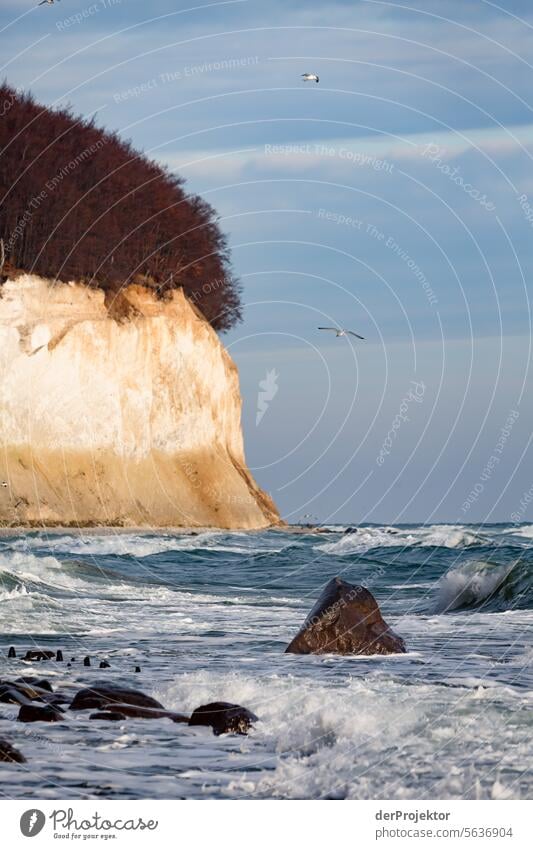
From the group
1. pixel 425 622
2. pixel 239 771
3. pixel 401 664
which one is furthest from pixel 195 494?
pixel 239 771

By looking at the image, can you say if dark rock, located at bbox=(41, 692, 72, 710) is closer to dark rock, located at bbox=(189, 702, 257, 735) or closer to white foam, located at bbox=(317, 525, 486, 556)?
dark rock, located at bbox=(189, 702, 257, 735)

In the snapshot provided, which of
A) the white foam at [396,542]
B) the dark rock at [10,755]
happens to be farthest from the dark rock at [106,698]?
the white foam at [396,542]

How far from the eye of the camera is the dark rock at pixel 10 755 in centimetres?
916

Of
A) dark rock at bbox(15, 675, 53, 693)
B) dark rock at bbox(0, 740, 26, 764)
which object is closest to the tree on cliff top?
dark rock at bbox(15, 675, 53, 693)

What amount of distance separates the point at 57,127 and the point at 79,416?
14.8m

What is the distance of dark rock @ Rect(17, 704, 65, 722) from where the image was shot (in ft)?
36.0

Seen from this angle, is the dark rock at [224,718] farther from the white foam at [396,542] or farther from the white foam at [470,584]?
the white foam at [396,542]

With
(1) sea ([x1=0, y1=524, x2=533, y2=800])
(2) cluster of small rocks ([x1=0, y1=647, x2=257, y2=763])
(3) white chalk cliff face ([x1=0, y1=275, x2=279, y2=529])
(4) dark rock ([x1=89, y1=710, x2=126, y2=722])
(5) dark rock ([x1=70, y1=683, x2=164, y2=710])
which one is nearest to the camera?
(1) sea ([x1=0, y1=524, x2=533, y2=800])

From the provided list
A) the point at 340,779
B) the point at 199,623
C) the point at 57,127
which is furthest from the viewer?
the point at 57,127

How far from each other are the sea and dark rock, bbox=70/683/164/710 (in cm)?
29

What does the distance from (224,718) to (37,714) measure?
5.39ft

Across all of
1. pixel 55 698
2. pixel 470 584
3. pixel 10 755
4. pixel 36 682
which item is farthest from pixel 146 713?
pixel 470 584
